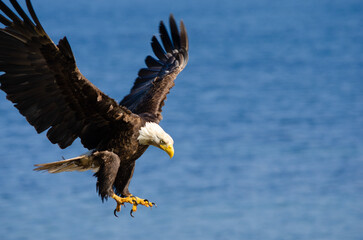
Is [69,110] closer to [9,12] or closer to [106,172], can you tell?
[106,172]

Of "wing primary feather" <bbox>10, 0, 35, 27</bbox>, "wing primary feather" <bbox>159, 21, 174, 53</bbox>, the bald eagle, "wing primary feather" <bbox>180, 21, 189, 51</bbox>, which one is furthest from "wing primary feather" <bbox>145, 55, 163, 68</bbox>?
"wing primary feather" <bbox>10, 0, 35, 27</bbox>

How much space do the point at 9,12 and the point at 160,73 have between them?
7.91ft

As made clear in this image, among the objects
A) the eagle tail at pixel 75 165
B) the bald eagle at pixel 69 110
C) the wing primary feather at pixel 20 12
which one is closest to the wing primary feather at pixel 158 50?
the bald eagle at pixel 69 110

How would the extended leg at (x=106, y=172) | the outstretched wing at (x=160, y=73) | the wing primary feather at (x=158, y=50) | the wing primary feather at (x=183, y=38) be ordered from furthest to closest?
the wing primary feather at (x=158, y=50)
the wing primary feather at (x=183, y=38)
the outstretched wing at (x=160, y=73)
the extended leg at (x=106, y=172)

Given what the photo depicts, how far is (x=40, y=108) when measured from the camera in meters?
6.32

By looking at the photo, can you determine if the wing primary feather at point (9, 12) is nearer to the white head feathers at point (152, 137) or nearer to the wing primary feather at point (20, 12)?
the wing primary feather at point (20, 12)

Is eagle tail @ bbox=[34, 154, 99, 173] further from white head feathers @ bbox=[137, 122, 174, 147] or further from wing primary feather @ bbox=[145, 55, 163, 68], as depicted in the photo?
wing primary feather @ bbox=[145, 55, 163, 68]

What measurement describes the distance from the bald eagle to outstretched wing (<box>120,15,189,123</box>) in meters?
0.38

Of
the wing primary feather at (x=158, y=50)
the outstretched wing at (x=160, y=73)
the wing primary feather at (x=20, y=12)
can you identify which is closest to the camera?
the wing primary feather at (x=20, y=12)

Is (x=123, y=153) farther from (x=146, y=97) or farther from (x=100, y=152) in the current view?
(x=146, y=97)

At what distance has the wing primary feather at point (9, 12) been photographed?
589 centimetres

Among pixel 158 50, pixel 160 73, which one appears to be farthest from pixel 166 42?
pixel 160 73

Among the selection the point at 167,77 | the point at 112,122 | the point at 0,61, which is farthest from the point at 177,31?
the point at 0,61

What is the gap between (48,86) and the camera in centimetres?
621
